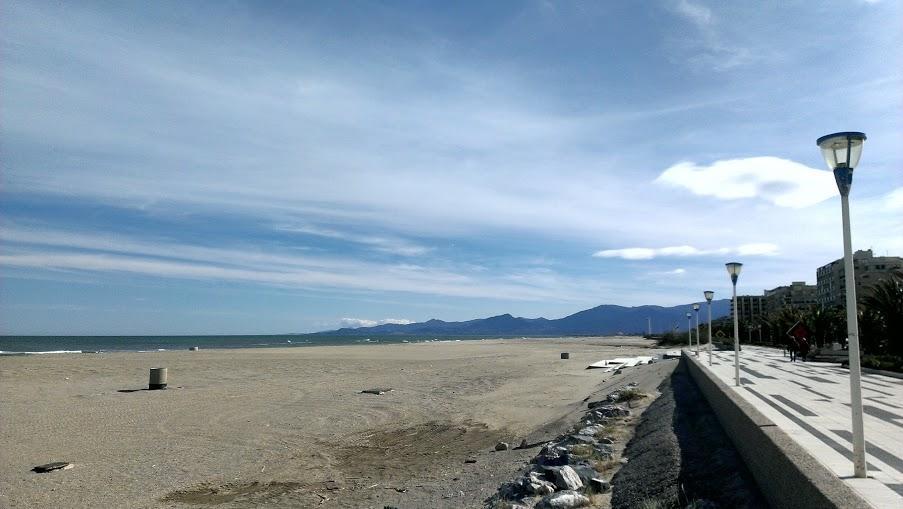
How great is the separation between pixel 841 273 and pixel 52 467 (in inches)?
5477

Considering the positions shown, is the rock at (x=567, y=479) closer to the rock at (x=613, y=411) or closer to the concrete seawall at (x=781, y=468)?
the concrete seawall at (x=781, y=468)

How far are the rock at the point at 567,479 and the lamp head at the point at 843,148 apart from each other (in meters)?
4.82

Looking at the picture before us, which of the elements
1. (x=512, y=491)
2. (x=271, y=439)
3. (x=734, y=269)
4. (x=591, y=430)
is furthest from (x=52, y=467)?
(x=734, y=269)

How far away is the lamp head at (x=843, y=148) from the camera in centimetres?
511

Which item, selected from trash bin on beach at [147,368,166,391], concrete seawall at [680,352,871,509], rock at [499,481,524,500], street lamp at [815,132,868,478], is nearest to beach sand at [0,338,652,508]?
rock at [499,481,524,500]

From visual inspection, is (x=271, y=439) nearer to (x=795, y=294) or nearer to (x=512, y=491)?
(x=512, y=491)

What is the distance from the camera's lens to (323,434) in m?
14.1

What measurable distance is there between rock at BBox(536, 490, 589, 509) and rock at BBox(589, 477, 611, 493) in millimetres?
675

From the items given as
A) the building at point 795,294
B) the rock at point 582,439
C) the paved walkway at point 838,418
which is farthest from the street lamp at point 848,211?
the building at point 795,294

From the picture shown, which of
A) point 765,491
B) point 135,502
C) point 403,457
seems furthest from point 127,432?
point 765,491

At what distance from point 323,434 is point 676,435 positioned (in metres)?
8.20

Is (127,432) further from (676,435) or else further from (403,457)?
(676,435)

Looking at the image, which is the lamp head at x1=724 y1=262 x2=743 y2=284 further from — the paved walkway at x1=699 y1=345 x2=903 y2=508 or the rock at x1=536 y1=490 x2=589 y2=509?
the rock at x1=536 y1=490 x2=589 y2=509

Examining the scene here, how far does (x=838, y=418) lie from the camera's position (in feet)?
32.2
